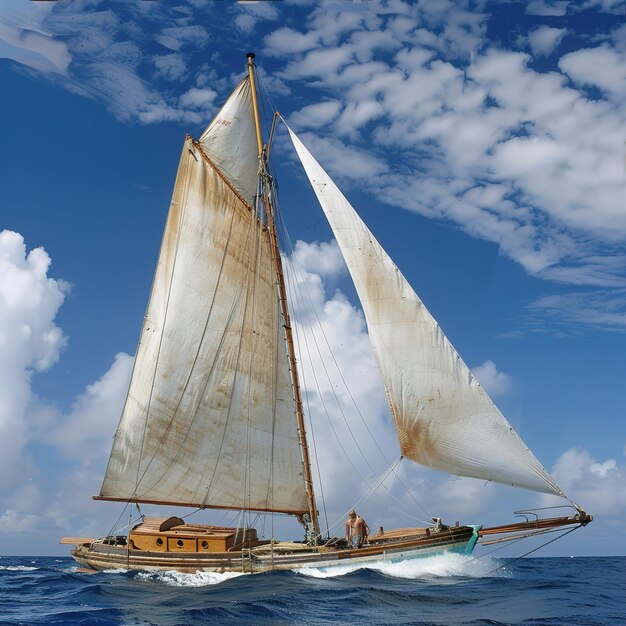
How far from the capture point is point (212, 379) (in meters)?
42.2

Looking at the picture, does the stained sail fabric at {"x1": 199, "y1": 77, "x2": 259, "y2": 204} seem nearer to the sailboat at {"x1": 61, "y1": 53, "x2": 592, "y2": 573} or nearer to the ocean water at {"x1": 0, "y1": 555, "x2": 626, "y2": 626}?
the sailboat at {"x1": 61, "y1": 53, "x2": 592, "y2": 573}

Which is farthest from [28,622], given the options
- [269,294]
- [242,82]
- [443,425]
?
[242,82]

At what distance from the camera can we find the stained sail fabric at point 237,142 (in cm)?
4625

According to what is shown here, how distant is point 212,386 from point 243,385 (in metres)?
1.97

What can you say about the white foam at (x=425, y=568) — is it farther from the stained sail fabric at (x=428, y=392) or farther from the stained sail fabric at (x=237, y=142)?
the stained sail fabric at (x=237, y=142)

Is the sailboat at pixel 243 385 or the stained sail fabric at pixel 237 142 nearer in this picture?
the sailboat at pixel 243 385

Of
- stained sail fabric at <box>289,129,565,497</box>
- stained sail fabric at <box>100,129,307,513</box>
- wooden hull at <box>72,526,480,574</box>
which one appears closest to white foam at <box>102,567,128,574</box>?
wooden hull at <box>72,526,480,574</box>

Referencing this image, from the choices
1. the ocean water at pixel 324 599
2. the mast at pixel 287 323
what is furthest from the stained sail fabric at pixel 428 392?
the mast at pixel 287 323

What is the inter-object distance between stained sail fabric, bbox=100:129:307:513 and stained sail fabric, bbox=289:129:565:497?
932cm

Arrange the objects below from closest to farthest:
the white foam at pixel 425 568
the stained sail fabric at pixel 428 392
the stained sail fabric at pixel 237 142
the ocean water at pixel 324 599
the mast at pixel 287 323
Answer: the ocean water at pixel 324 599 → the stained sail fabric at pixel 428 392 → the white foam at pixel 425 568 → the mast at pixel 287 323 → the stained sail fabric at pixel 237 142

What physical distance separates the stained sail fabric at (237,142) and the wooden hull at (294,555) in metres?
22.7

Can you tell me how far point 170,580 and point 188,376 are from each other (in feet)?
39.4

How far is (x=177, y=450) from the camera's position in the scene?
41469 mm

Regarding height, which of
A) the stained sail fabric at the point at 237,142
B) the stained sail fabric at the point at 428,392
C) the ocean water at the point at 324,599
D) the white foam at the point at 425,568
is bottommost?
the ocean water at the point at 324,599
